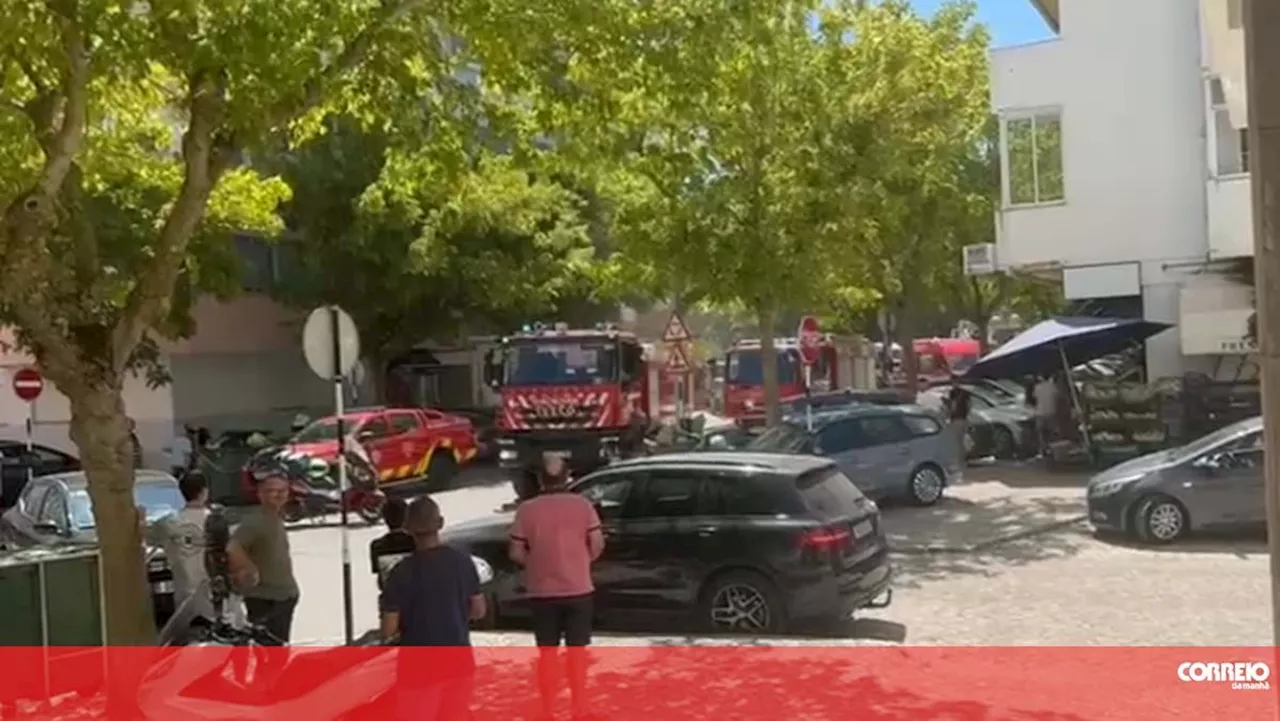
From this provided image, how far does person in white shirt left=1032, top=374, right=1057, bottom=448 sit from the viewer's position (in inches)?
864

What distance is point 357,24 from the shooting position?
7.99 m

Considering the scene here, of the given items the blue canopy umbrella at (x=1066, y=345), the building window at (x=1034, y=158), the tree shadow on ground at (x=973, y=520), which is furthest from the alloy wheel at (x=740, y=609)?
the building window at (x=1034, y=158)

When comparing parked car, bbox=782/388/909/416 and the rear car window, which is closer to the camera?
the rear car window

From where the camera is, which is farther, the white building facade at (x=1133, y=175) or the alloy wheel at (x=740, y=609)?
the white building facade at (x=1133, y=175)

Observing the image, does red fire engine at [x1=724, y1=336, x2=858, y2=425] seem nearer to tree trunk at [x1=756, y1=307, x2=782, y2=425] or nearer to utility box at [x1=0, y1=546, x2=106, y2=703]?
tree trunk at [x1=756, y1=307, x2=782, y2=425]

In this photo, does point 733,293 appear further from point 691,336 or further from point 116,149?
point 116,149

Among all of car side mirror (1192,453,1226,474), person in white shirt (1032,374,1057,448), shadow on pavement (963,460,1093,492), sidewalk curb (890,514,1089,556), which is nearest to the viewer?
car side mirror (1192,453,1226,474)

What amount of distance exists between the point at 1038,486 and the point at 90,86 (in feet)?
47.9

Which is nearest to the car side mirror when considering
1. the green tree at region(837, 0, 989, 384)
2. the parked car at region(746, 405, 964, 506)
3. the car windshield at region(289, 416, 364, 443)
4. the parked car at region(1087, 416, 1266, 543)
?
the parked car at region(1087, 416, 1266, 543)

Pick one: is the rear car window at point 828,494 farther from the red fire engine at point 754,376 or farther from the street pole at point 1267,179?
the red fire engine at point 754,376

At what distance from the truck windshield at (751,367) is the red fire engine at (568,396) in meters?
7.95

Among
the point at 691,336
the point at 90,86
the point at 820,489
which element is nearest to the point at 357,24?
the point at 90,86

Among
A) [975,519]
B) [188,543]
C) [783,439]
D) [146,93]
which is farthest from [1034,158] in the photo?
[188,543]

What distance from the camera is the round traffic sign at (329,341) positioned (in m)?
10.2
